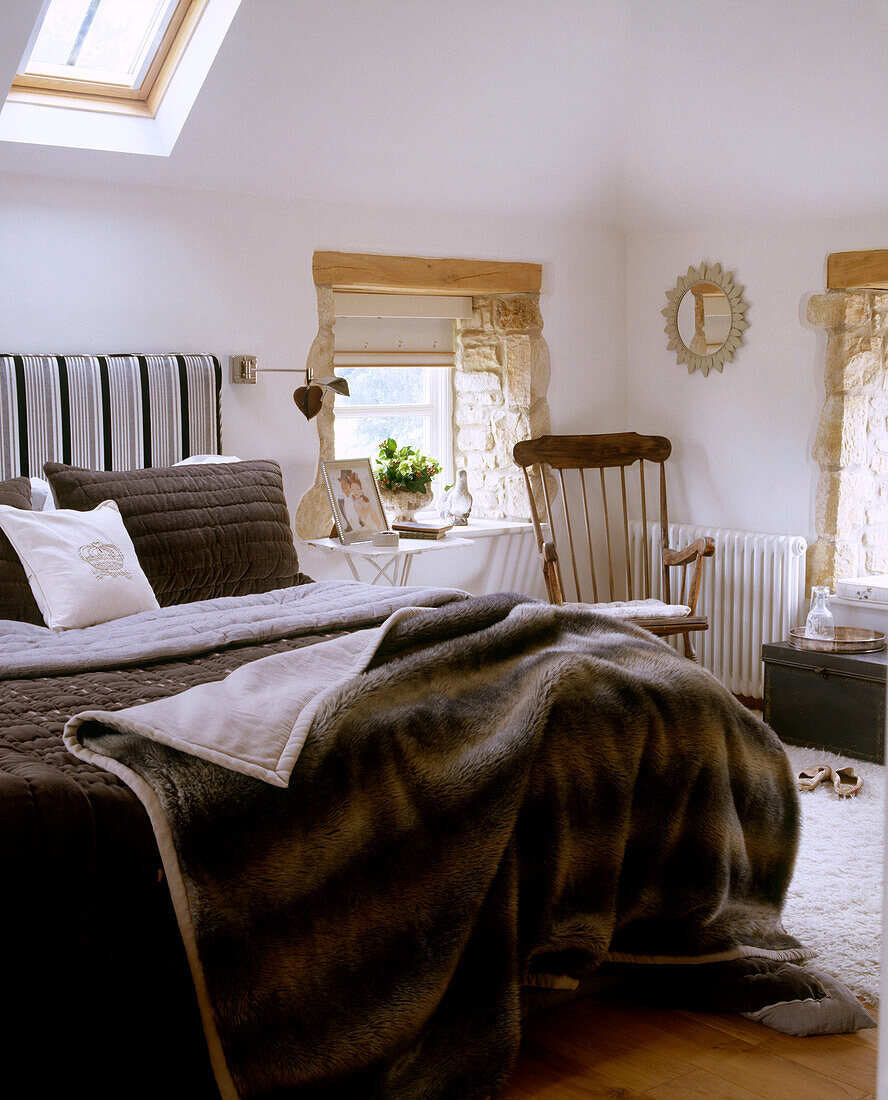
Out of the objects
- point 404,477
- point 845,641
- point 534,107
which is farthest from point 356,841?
point 534,107

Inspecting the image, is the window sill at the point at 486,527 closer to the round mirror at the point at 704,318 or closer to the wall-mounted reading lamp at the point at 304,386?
the wall-mounted reading lamp at the point at 304,386

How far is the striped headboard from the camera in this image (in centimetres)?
357

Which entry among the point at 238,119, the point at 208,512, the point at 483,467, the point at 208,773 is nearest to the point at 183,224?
the point at 238,119

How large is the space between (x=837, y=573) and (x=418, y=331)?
2005 millimetres

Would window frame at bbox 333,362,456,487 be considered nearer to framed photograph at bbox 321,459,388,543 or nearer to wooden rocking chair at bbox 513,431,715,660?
wooden rocking chair at bbox 513,431,715,660

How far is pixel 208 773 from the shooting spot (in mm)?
1853

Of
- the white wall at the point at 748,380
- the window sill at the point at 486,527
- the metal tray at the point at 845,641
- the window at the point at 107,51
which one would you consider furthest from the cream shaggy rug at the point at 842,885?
the window at the point at 107,51

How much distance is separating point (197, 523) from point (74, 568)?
486 millimetres

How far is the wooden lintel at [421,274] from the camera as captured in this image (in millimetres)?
4402

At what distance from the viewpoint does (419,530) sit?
4.49 metres

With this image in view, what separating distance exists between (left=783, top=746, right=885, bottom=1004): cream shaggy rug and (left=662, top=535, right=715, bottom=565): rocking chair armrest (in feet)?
2.88

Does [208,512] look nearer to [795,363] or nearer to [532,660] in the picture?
[532,660]

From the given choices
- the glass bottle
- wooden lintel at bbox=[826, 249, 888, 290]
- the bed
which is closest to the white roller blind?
wooden lintel at bbox=[826, 249, 888, 290]

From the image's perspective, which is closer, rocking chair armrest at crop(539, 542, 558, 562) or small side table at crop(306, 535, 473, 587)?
small side table at crop(306, 535, 473, 587)
